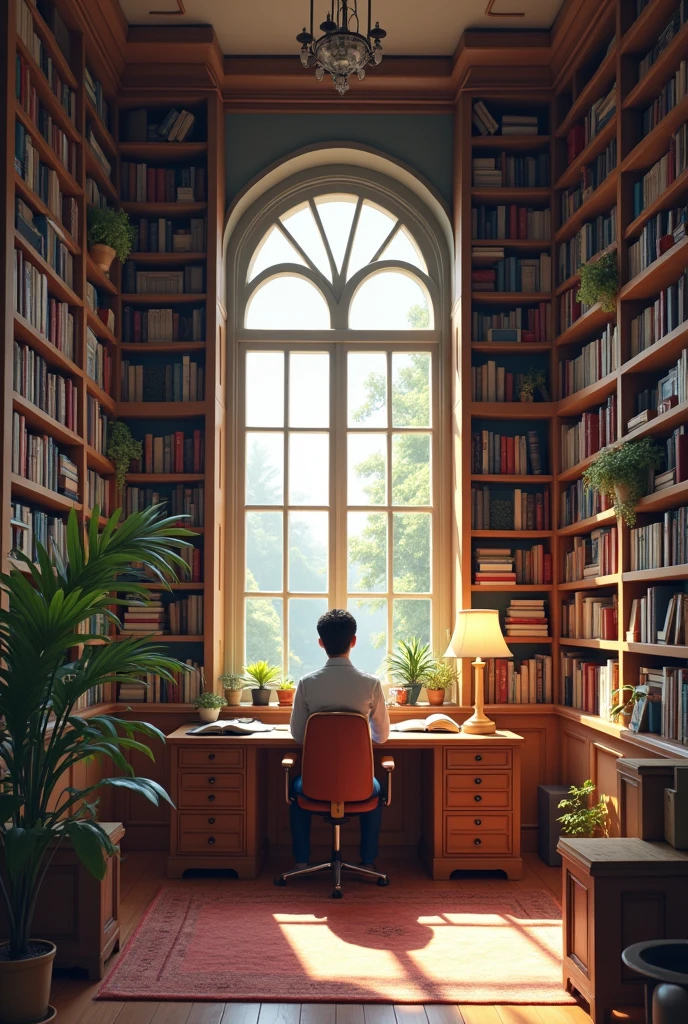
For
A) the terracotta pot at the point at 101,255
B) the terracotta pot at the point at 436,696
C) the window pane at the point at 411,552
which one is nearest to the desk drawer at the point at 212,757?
the terracotta pot at the point at 436,696

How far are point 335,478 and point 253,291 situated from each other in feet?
4.35

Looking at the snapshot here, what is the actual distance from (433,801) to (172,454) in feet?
8.26

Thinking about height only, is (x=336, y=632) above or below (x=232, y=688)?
above

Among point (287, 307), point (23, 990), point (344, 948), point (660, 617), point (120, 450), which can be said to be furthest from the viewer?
point (287, 307)

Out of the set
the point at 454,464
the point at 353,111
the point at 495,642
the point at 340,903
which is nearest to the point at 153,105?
the point at 353,111

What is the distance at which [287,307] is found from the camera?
648 centimetres

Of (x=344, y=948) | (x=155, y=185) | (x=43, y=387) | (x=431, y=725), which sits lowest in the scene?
(x=344, y=948)

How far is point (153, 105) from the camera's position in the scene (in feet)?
20.2

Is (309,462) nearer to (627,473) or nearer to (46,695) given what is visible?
(627,473)

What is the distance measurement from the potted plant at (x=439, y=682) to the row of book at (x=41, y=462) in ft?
7.56

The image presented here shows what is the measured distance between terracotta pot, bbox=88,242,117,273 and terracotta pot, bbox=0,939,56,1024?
3.62 metres

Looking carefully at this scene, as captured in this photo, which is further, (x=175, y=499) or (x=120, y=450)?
(x=175, y=499)

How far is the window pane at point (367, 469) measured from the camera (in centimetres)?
633

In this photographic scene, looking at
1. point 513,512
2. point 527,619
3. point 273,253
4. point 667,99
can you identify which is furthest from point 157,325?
point 667,99
